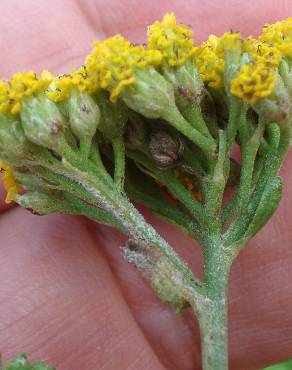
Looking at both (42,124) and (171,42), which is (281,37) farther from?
(42,124)

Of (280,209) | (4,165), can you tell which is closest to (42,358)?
(4,165)

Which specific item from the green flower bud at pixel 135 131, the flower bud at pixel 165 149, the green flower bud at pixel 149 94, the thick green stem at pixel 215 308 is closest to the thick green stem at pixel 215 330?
the thick green stem at pixel 215 308

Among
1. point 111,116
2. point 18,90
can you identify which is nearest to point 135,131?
point 111,116

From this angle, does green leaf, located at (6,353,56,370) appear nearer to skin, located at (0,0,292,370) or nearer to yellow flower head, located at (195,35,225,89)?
skin, located at (0,0,292,370)

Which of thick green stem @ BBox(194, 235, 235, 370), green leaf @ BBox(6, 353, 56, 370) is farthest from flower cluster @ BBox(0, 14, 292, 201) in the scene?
green leaf @ BBox(6, 353, 56, 370)

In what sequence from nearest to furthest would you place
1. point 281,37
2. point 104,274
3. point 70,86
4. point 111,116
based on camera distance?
point 70,86 → point 111,116 → point 281,37 → point 104,274

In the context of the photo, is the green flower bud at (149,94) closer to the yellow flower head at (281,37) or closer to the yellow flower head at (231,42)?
the yellow flower head at (231,42)

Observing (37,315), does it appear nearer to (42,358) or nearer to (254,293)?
(42,358)
